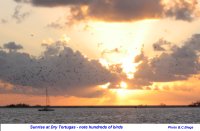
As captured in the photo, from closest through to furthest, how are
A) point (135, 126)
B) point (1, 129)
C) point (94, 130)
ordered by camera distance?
point (135, 126) → point (94, 130) → point (1, 129)

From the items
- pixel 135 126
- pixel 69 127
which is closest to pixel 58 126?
pixel 69 127

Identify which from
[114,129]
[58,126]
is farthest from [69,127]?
[114,129]

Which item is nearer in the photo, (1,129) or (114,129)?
(114,129)

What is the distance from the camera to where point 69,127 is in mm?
50375

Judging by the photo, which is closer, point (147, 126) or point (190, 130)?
point (147, 126)

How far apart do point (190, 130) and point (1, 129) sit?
2054cm

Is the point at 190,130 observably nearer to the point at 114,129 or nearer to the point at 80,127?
the point at 114,129

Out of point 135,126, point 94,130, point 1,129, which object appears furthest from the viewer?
point 1,129

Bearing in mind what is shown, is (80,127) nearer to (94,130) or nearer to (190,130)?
(94,130)

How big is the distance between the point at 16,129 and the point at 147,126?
1461 cm

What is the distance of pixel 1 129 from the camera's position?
→ 54250 millimetres

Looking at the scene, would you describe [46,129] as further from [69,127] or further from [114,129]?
[114,129]

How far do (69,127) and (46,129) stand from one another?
96.3 inches

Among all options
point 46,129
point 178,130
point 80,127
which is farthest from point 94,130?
point 178,130
